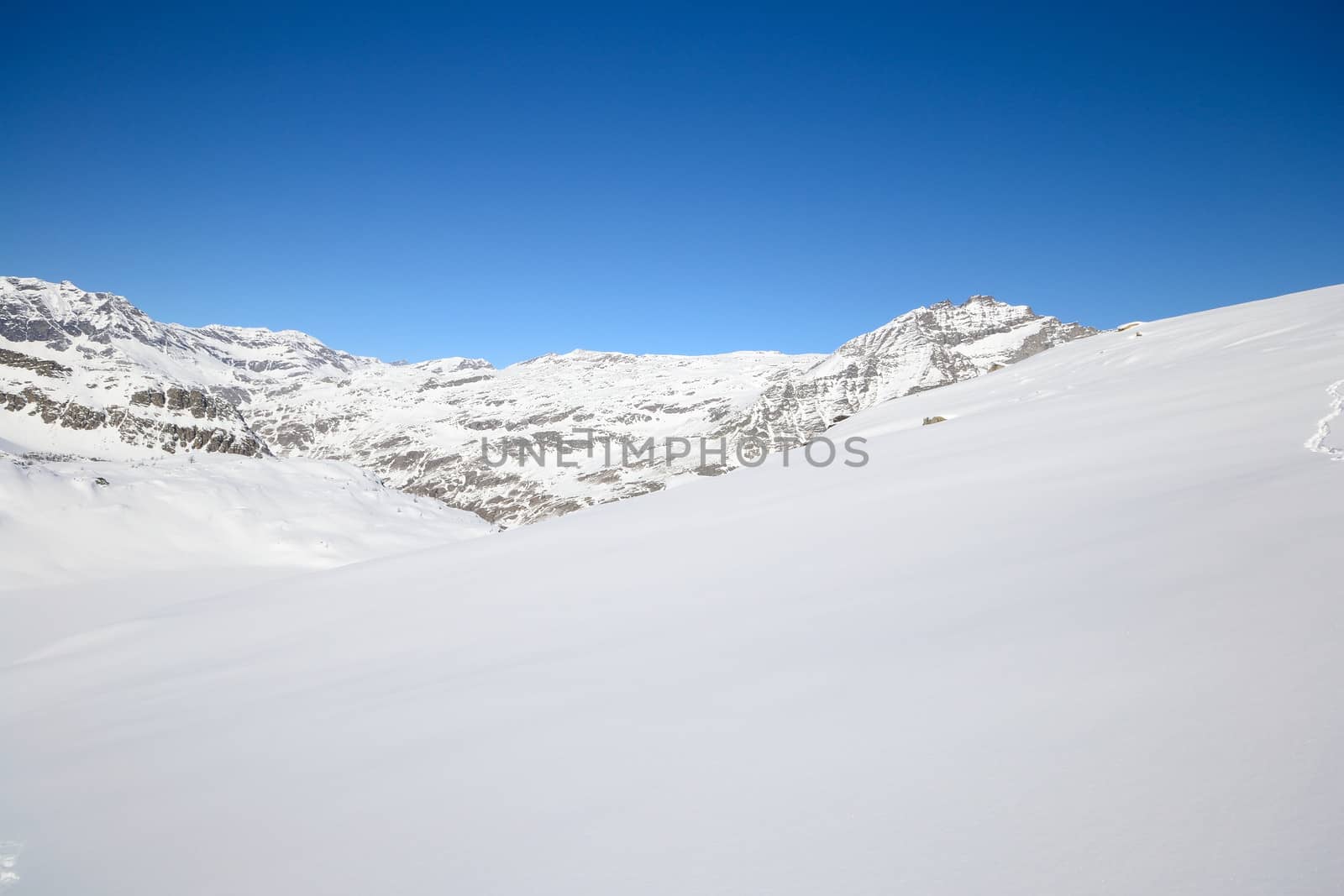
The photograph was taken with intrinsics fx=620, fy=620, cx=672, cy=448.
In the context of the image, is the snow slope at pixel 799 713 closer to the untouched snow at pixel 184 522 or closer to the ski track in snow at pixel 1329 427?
the ski track in snow at pixel 1329 427

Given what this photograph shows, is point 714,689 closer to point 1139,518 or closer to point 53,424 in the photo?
point 1139,518

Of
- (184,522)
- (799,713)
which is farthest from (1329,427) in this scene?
(184,522)

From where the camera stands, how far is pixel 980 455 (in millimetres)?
8195

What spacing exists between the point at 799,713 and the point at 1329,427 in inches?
264

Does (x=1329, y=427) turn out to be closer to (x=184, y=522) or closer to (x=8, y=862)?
(x=8, y=862)

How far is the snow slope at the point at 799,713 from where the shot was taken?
2266 millimetres

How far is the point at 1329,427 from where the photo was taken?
6.14 m

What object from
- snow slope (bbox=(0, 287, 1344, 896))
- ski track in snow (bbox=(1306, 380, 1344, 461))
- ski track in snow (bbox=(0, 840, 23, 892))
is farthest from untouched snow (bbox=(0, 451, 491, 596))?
ski track in snow (bbox=(1306, 380, 1344, 461))

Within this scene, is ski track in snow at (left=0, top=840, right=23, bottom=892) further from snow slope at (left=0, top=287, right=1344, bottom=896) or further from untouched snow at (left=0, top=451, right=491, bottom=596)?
untouched snow at (left=0, top=451, right=491, bottom=596)

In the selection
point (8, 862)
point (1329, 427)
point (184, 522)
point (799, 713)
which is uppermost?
point (1329, 427)

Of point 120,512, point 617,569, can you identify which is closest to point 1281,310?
point 617,569

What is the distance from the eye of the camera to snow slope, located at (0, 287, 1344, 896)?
2266 mm

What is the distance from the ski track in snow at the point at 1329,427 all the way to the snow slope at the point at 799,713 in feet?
0.17

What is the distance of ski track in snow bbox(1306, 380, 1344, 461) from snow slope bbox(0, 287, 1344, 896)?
5cm
